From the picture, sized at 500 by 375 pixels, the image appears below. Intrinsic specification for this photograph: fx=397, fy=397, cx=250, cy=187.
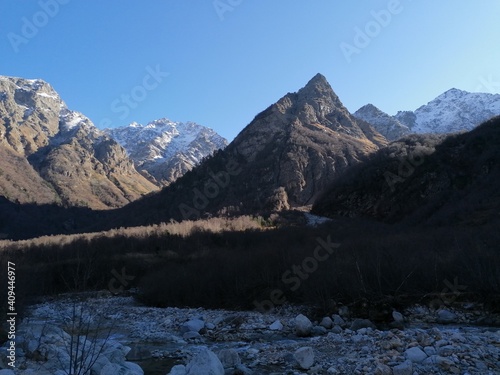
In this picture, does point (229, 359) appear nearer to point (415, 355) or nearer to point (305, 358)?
point (305, 358)

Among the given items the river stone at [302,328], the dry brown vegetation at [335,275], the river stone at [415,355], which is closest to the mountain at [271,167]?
the dry brown vegetation at [335,275]

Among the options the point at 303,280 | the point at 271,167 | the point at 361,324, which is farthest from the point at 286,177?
the point at 361,324

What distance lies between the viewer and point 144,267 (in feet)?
163

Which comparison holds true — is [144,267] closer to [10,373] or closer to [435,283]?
[435,283]

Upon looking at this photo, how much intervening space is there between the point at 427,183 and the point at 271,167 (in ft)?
200

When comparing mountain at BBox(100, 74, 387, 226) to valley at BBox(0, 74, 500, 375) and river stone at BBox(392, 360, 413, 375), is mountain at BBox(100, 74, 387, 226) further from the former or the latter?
river stone at BBox(392, 360, 413, 375)

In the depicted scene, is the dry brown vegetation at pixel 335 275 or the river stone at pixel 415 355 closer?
the river stone at pixel 415 355

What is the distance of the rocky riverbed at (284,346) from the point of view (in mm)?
9648

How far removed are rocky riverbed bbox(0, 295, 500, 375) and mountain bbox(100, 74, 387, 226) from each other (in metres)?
84.1

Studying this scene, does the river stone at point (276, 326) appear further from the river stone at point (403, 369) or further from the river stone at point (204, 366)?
the river stone at point (403, 369)

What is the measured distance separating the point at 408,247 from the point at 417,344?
55.4ft

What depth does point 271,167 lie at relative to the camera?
401 ft

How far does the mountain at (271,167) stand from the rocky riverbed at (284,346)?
84072 mm

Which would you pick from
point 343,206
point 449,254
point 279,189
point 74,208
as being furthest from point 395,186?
point 74,208
